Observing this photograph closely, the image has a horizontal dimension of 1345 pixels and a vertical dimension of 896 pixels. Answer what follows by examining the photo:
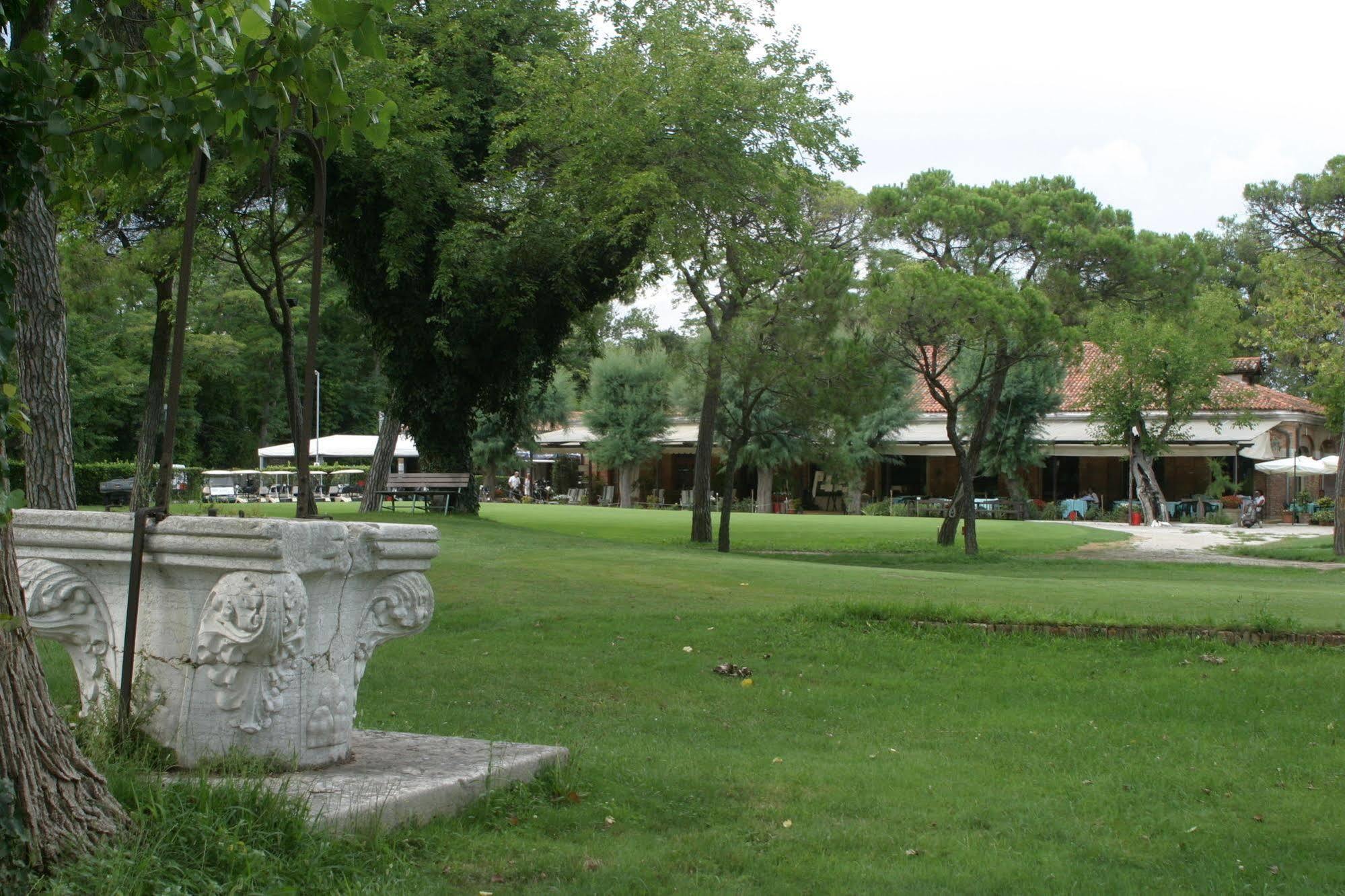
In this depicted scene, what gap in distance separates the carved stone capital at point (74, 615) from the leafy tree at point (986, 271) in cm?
1902

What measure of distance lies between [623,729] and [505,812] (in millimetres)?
2336

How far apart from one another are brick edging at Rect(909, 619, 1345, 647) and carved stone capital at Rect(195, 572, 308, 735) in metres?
7.44

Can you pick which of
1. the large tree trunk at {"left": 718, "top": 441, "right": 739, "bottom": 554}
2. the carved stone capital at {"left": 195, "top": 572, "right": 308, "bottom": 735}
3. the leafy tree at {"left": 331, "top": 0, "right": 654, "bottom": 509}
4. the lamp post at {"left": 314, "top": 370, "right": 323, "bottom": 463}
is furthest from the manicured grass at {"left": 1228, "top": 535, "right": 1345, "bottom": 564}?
the lamp post at {"left": 314, "top": 370, "right": 323, "bottom": 463}

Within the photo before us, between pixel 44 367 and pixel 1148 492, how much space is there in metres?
36.4

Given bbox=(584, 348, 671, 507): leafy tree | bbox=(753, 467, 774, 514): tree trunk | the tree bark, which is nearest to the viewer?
the tree bark

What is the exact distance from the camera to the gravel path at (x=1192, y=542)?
82.0 feet

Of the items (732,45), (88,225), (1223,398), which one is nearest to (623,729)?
(88,225)

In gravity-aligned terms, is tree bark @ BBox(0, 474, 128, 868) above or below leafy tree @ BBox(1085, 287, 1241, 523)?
below

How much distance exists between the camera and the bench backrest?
2517 centimetres

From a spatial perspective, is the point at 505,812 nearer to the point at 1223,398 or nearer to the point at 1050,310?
the point at 1050,310

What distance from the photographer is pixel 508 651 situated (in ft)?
31.9

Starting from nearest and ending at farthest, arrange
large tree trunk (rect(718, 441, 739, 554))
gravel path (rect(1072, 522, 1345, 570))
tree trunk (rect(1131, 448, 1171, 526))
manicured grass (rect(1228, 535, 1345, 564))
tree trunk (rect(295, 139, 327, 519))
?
1. tree trunk (rect(295, 139, 327, 519))
2. large tree trunk (rect(718, 441, 739, 554))
3. gravel path (rect(1072, 522, 1345, 570))
4. manicured grass (rect(1228, 535, 1345, 564))
5. tree trunk (rect(1131, 448, 1171, 526))

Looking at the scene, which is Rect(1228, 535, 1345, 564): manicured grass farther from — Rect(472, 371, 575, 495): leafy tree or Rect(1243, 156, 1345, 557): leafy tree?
Rect(472, 371, 575, 495): leafy tree

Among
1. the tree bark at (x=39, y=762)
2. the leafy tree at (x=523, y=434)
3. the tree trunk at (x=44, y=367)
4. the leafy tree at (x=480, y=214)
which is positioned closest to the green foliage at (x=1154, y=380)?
the leafy tree at (x=523, y=434)
